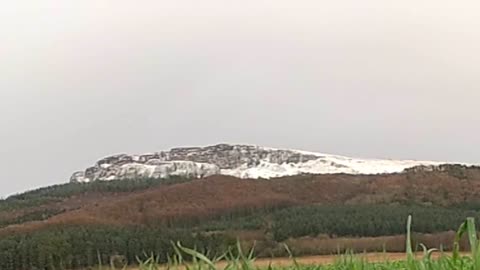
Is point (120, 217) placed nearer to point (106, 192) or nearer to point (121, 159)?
point (106, 192)

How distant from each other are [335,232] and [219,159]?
48.4 m

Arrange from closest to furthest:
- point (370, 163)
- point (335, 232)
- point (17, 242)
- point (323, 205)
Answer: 1. point (17, 242)
2. point (335, 232)
3. point (323, 205)
4. point (370, 163)

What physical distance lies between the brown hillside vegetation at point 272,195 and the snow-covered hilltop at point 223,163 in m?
24.6

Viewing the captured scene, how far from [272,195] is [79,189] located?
19.1 m

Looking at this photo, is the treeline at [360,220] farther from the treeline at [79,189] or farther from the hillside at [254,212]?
the treeline at [79,189]

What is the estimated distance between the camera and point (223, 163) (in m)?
84.0

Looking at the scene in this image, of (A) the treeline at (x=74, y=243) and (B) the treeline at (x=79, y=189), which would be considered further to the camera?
(B) the treeline at (x=79, y=189)

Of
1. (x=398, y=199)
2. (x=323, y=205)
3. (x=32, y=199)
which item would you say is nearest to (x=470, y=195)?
Answer: (x=398, y=199)

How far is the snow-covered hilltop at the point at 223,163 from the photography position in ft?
253

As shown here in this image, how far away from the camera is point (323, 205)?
45250mm

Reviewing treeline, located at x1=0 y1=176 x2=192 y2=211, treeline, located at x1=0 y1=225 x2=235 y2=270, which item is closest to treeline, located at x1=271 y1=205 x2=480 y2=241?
treeline, located at x1=0 y1=225 x2=235 y2=270

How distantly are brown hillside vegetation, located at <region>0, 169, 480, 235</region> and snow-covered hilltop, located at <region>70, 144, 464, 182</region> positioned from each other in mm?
24571

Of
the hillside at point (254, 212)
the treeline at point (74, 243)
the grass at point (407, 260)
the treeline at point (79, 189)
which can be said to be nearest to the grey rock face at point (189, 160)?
the treeline at point (79, 189)

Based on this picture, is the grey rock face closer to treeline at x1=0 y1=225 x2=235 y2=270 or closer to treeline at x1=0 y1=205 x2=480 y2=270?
treeline at x1=0 y1=205 x2=480 y2=270
